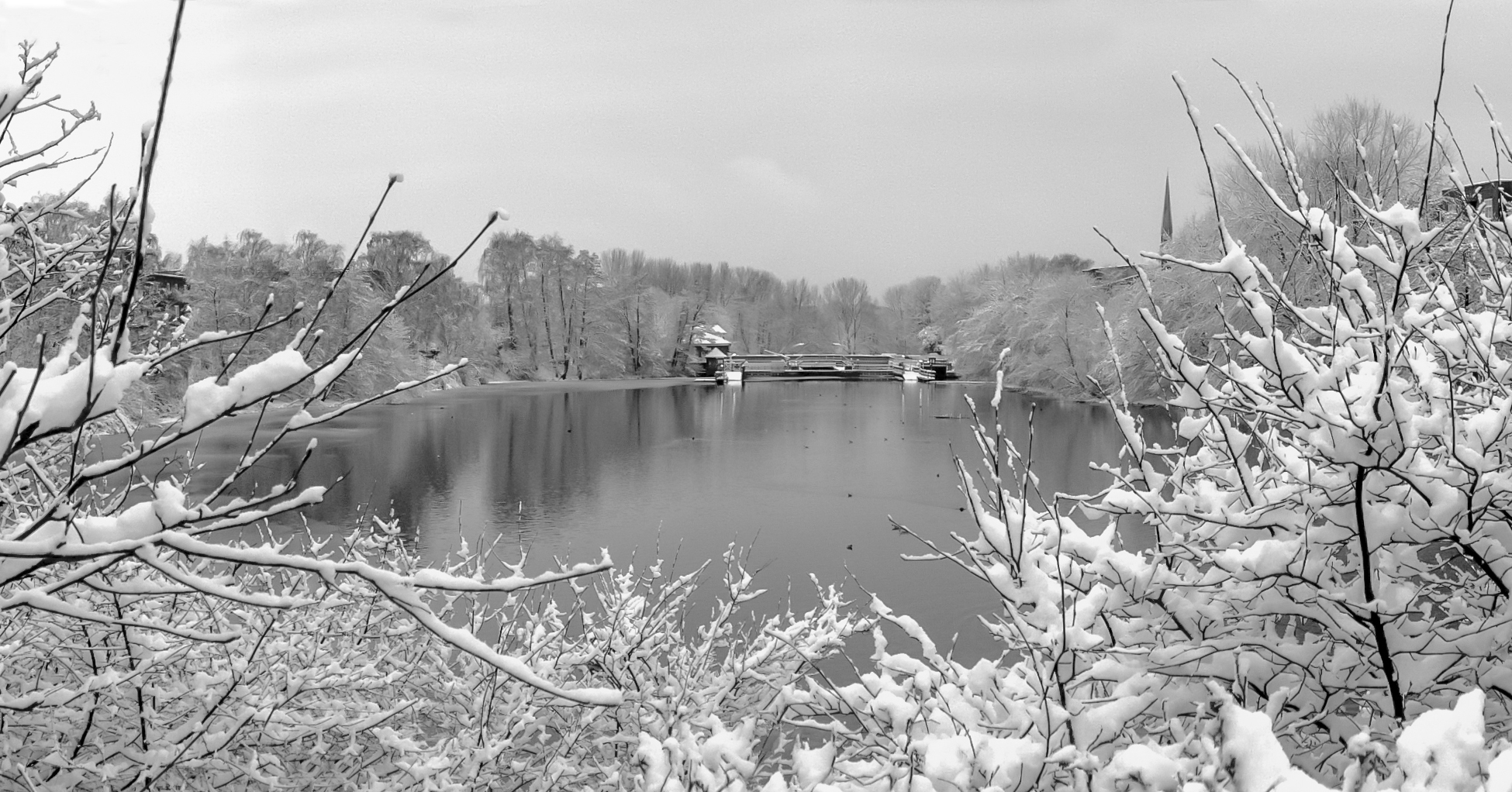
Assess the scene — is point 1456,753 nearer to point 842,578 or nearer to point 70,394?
point 70,394

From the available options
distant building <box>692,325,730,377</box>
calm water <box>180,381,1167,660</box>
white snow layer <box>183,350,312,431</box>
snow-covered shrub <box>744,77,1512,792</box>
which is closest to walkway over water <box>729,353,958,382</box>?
distant building <box>692,325,730,377</box>

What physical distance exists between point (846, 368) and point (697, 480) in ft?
132

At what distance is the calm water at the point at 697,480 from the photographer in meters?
9.45

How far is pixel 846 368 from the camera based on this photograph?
54469 mm

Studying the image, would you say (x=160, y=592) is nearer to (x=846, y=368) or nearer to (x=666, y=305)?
(x=846, y=368)

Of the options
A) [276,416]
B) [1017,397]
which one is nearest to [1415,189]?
[1017,397]

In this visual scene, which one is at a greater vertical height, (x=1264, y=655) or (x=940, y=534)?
(x=1264, y=655)

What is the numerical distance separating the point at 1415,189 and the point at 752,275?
6844 cm

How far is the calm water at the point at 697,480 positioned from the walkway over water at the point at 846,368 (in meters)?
22.3

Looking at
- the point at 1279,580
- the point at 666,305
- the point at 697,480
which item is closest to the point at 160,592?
the point at 1279,580

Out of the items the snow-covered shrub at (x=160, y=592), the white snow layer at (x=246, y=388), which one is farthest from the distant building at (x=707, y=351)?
the white snow layer at (x=246, y=388)

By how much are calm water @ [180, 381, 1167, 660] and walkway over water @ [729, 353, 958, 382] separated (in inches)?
877

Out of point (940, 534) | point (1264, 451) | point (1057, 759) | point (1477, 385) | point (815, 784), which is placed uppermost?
point (1477, 385)

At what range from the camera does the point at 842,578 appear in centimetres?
873
